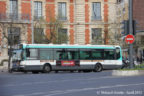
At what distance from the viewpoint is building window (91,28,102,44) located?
5044 centimetres

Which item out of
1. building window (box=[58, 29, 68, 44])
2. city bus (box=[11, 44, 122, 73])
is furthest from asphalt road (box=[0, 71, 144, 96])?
building window (box=[58, 29, 68, 44])

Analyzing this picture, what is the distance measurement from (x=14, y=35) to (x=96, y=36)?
10371 millimetres

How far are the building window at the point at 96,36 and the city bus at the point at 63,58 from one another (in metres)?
10.9

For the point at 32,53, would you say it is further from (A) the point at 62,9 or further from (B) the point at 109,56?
(A) the point at 62,9

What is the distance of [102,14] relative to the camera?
2044 inches

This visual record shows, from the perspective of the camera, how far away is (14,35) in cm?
4575

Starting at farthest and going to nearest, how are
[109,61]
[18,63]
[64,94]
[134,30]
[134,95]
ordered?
[109,61]
[18,63]
[134,30]
[64,94]
[134,95]

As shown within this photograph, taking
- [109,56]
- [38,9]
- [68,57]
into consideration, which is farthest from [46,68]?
[38,9]

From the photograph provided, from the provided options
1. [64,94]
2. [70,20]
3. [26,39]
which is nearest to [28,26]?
[26,39]

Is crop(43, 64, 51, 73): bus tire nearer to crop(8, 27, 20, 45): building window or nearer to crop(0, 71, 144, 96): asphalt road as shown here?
crop(8, 27, 20, 45): building window

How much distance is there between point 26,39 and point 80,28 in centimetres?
709

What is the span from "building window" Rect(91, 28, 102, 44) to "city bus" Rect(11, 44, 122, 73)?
10.9 m

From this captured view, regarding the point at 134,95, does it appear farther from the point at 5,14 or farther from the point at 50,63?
the point at 5,14

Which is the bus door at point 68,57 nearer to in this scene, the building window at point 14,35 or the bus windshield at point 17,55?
the bus windshield at point 17,55
